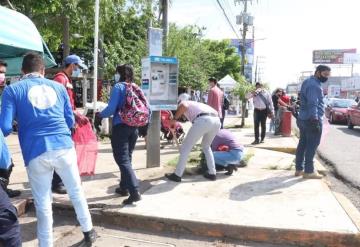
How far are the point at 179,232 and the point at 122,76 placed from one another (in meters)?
2.04

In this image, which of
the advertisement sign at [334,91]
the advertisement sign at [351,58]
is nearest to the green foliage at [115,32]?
the advertisement sign at [334,91]

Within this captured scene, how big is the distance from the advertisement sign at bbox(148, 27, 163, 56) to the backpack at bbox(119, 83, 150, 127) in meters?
2.37

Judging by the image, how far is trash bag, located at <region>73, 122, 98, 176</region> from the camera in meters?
5.94

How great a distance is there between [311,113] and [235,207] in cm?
227

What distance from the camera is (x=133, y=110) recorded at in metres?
5.66

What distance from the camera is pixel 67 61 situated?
612cm

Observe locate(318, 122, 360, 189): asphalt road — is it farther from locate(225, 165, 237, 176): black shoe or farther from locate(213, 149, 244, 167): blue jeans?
locate(225, 165, 237, 176): black shoe

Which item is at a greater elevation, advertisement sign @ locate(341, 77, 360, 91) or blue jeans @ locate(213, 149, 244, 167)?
advertisement sign @ locate(341, 77, 360, 91)

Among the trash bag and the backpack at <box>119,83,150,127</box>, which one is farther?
the trash bag

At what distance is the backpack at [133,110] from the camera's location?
5656 millimetres

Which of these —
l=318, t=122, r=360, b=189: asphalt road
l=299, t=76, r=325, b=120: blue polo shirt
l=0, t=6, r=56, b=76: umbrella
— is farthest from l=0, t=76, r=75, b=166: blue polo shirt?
l=318, t=122, r=360, b=189: asphalt road

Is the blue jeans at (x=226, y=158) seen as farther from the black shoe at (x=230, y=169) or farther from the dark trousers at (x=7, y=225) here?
the dark trousers at (x=7, y=225)

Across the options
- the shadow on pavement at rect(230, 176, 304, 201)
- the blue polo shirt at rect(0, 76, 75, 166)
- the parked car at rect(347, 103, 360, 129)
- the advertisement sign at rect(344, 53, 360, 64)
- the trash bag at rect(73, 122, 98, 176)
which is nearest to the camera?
the blue polo shirt at rect(0, 76, 75, 166)

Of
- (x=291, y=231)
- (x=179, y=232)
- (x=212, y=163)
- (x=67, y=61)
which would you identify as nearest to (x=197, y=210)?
(x=179, y=232)
